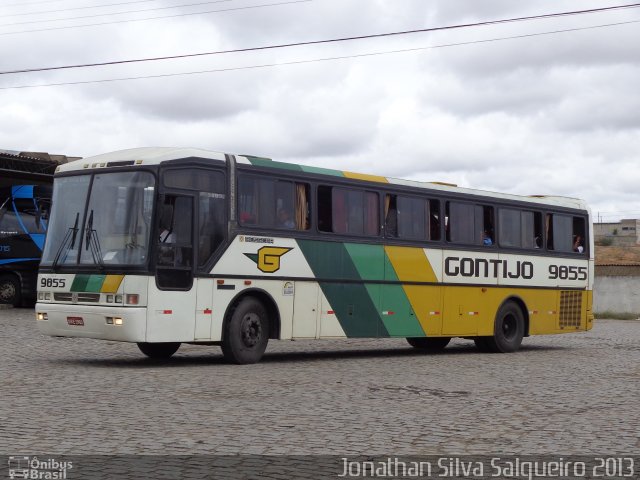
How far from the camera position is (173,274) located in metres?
15.9

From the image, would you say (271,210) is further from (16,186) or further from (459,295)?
(16,186)

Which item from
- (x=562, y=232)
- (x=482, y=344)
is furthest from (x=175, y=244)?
(x=562, y=232)

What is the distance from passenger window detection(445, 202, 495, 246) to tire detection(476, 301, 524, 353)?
1.51 metres

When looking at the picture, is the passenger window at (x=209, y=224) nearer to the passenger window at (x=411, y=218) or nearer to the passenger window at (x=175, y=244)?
the passenger window at (x=175, y=244)

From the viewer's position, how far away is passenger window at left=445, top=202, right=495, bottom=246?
2150 centimetres

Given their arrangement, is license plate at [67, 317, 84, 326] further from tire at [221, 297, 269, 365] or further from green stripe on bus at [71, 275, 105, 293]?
A: tire at [221, 297, 269, 365]

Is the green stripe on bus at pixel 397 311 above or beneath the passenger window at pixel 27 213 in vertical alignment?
beneath

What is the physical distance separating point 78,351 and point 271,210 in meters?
4.58

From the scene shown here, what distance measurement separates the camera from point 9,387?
42.0 feet

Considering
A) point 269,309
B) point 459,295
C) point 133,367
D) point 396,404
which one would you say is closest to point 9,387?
point 133,367

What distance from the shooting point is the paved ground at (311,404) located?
30.3 feet

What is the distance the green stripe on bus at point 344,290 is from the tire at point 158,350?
2645mm

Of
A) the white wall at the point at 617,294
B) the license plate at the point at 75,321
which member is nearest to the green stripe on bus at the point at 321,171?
the license plate at the point at 75,321

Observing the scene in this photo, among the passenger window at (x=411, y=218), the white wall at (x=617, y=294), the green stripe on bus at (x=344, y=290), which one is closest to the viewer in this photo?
the green stripe on bus at (x=344, y=290)
